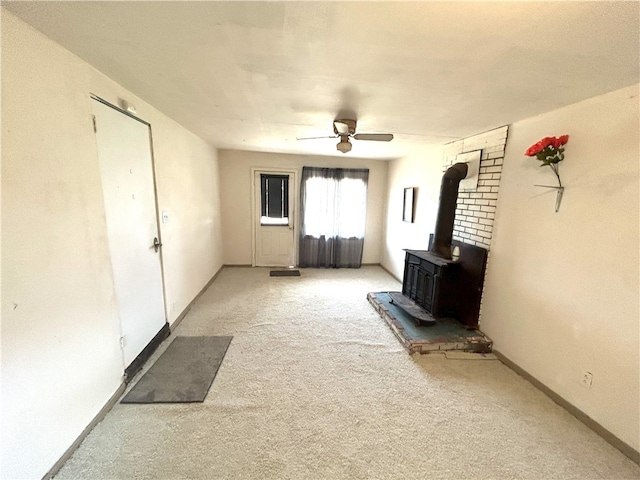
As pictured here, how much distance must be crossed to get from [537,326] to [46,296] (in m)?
3.35

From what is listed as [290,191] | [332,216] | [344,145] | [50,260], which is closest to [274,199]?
[290,191]

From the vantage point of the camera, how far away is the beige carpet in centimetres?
141

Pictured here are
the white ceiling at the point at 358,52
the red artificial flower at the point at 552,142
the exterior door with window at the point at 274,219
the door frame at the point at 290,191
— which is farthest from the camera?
the exterior door with window at the point at 274,219

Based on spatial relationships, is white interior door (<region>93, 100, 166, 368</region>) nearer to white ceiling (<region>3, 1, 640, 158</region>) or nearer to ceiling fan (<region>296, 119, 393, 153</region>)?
white ceiling (<region>3, 1, 640, 158</region>)

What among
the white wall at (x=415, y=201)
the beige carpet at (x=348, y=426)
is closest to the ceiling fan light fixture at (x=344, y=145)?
the white wall at (x=415, y=201)

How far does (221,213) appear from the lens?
4.89 meters

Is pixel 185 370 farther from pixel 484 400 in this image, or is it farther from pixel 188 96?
pixel 484 400

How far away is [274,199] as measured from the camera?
509 centimetres

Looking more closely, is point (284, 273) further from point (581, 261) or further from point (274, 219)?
point (581, 261)

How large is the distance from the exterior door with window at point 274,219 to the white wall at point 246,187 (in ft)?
0.53

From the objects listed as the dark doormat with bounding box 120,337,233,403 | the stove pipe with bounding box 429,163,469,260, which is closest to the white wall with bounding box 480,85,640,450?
the stove pipe with bounding box 429,163,469,260

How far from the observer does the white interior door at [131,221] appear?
69.3 inches

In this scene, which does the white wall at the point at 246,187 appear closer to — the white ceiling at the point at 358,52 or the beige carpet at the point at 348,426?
the white ceiling at the point at 358,52

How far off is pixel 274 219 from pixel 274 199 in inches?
16.0
